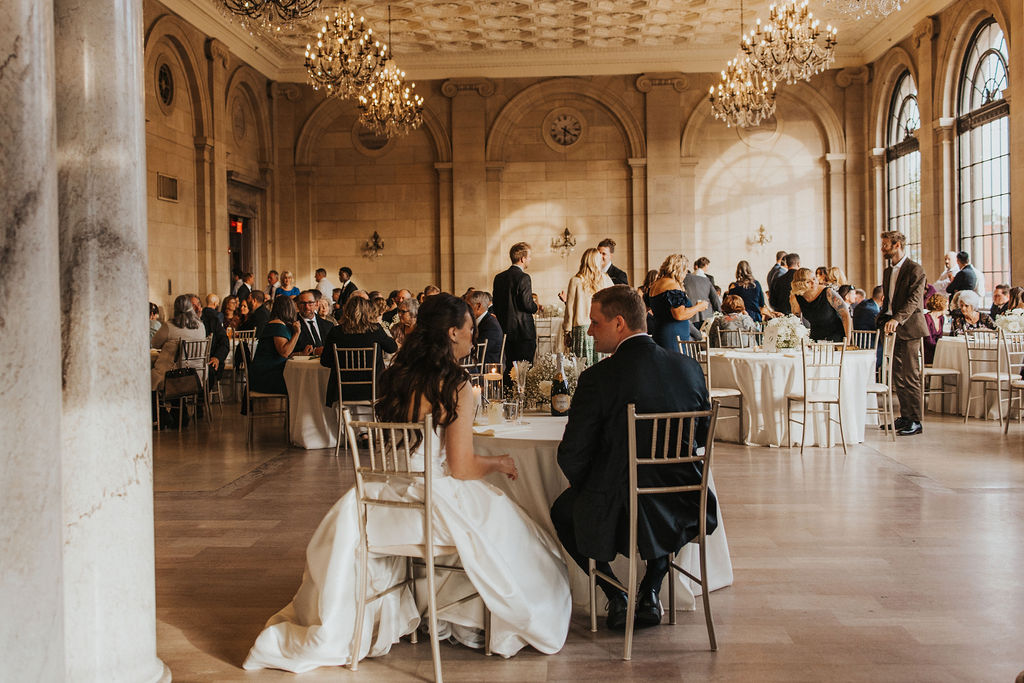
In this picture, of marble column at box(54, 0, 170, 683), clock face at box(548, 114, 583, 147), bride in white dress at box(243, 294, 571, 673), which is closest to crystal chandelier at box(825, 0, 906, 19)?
clock face at box(548, 114, 583, 147)

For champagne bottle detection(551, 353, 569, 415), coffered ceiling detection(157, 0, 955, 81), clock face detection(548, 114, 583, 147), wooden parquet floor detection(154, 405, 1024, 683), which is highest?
coffered ceiling detection(157, 0, 955, 81)

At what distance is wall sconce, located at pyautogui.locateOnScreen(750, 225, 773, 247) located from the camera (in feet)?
57.7

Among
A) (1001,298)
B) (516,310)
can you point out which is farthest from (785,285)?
(516,310)

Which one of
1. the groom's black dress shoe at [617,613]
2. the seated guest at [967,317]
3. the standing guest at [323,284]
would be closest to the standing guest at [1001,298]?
the seated guest at [967,317]

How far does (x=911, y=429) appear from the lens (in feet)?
28.3

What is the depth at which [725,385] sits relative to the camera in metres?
8.57

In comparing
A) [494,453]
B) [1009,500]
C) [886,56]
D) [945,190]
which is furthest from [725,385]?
[886,56]

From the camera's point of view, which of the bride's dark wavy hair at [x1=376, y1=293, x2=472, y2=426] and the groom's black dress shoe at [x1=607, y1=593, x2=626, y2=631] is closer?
the bride's dark wavy hair at [x1=376, y1=293, x2=472, y2=426]

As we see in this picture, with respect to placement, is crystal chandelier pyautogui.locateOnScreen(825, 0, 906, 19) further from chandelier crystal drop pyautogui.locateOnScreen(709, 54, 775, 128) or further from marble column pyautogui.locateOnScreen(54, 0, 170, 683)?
marble column pyautogui.locateOnScreen(54, 0, 170, 683)

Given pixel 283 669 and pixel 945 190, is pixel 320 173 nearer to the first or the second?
pixel 945 190

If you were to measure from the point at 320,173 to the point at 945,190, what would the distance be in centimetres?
1117

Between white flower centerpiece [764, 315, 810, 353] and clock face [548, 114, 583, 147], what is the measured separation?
33.4 ft

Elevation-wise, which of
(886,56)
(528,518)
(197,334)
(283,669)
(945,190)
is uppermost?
(886,56)

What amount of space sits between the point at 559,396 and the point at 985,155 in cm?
1133
